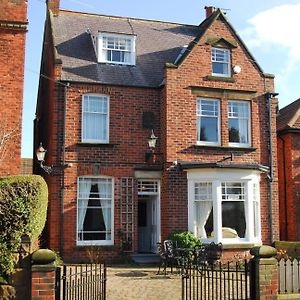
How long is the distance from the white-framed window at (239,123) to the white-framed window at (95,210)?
18.4ft

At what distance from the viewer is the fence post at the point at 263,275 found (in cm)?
973

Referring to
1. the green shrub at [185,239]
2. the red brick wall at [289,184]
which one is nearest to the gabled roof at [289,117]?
the red brick wall at [289,184]

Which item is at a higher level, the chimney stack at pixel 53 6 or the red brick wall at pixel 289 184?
the chimney stack at pixel 53 6

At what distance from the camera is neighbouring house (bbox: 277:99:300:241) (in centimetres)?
2286

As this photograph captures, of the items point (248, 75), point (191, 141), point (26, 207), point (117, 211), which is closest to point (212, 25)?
point (248, 75)

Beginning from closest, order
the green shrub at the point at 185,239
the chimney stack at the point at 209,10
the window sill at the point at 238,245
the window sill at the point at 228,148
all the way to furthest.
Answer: the green shrub at the point at 185,239
the window sill at the point at 238,245
the window sill at the point at 228,148
the chimney stack at the point at 209,10

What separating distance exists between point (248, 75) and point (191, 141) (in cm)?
413

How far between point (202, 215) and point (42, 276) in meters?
12.3

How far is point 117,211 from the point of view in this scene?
20.0 m

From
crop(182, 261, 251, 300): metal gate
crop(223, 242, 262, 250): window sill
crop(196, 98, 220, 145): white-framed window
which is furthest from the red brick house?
crop(223, 242, 262, 250): window sill

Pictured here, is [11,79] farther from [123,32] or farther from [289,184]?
[289,184]

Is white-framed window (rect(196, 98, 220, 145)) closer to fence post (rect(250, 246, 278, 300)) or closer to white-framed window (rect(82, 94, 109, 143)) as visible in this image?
white-framed window (rect(82, 94, 109, 143))

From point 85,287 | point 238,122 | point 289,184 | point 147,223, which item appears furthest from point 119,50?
point 85,287

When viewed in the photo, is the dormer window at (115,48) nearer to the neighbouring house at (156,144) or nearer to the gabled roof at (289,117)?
the neighbouring house at (156,144)
